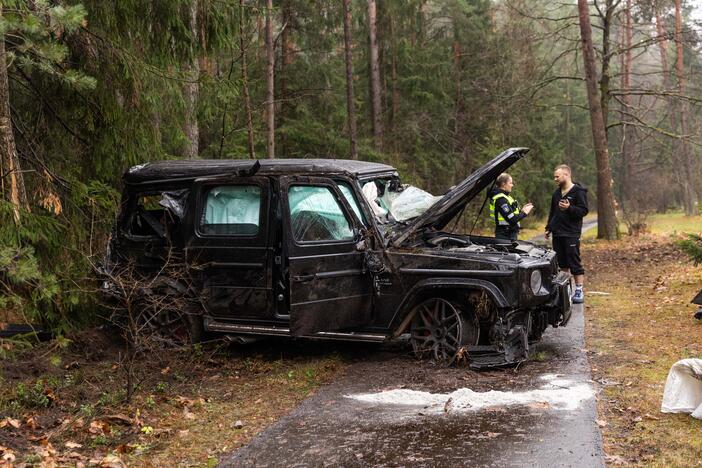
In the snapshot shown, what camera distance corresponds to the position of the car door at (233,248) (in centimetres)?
762

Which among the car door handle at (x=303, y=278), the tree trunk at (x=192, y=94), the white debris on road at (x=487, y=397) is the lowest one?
the white debris on road at (x=487, y=397)

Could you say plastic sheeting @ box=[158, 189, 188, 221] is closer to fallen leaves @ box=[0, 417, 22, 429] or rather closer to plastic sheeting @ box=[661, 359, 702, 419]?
fallen leaves @ box=[0, 417, 22, 429]

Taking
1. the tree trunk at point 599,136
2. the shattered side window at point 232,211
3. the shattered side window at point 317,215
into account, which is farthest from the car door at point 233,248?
the tree trunk at point 599,136

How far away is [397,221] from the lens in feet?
26.1

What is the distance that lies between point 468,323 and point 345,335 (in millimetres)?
1294

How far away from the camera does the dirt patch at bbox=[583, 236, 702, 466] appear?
16.1 ft

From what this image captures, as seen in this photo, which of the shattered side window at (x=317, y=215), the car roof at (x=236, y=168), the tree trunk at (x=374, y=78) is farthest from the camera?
the tree trunk at (x=374, y=78)

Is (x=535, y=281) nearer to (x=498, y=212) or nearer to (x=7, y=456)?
(x=498, y=212)

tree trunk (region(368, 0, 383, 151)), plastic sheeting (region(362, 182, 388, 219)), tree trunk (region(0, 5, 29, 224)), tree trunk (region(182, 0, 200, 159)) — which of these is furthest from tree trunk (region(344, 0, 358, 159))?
tree trunk (region(0, 5, 29, 224))

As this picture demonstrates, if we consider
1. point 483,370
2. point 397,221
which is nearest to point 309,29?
point 397,221

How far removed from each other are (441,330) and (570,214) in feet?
12.7

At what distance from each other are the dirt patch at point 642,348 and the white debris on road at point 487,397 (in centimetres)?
23

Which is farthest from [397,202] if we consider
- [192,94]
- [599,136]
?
[599,136]

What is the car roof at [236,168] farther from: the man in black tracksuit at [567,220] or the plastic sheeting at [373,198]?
the man in black tracksuit at [567,220]
